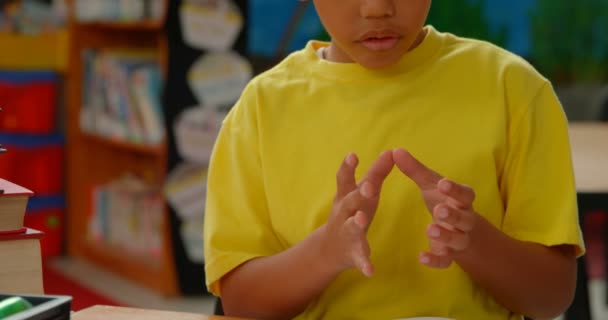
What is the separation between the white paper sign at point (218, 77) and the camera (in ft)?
12.6

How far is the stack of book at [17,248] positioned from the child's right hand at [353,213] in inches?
10.8

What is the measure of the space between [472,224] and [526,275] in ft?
0.55

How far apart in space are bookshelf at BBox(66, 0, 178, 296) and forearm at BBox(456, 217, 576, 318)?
3.23 meters

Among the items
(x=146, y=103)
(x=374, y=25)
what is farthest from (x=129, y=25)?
(x=374, y=25)

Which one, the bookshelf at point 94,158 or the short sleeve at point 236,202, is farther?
the bookshelf at point 94,158

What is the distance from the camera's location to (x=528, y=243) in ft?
3.69

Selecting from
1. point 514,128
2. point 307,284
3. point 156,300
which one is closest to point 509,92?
point 514,128

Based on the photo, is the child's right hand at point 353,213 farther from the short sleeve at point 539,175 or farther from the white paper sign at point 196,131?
the white paper sign at point 196,131

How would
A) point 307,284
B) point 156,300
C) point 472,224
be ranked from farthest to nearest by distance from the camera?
point 156,300
point 307,284
point 472,224

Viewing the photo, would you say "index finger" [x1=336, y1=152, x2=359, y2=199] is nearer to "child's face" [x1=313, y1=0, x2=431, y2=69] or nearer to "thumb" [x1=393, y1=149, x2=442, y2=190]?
"thumb" [x1=393, y1=149, x2=442, y2=190]

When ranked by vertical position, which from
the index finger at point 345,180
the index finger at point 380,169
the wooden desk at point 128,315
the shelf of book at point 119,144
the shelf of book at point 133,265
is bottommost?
the shelf of book at point 133,265

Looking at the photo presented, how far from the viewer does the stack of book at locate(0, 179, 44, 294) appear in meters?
0.91

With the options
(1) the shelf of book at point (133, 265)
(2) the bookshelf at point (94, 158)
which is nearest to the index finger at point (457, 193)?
(1) the shelf of book at point (133, 265)

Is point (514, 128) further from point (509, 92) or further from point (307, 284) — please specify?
point (307, 284)
